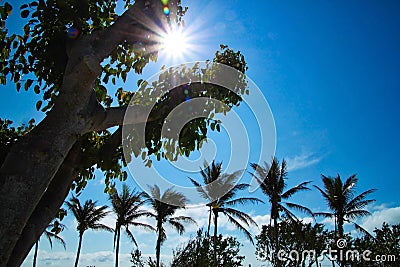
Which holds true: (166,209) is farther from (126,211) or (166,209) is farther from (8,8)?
(8,8)

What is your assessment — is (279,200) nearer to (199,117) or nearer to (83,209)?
(83,209)

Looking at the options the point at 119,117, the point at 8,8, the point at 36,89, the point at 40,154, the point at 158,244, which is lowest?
the point at 158,244

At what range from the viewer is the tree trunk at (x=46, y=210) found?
8.89 feet

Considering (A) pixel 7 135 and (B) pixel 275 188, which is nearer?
(A) pixel 7 135

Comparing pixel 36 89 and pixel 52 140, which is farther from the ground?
pixel 36 89

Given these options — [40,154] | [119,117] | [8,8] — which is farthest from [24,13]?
[40,154]

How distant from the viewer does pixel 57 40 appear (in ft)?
13.2

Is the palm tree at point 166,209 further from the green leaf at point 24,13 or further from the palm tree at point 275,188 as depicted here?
the green leaf at point 24,13

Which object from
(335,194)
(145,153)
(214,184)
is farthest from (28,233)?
(335,194)

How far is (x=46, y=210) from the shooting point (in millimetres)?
2949

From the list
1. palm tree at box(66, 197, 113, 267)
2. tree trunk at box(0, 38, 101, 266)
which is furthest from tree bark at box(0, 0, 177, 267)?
palm tree at box(66, 197, 113, 267)

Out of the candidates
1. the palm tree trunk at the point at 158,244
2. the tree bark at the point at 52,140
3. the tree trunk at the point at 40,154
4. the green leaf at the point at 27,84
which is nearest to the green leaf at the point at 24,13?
the green leaf at the point at 27,84

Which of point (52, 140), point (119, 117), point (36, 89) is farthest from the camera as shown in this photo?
point (36, 89)

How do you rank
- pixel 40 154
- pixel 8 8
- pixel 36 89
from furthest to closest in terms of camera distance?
1. pixel 36 89
2. pixel 8 8
3. pixel 40 154
